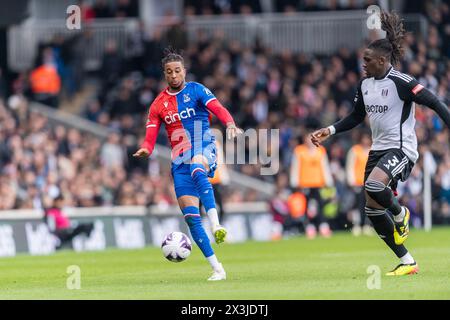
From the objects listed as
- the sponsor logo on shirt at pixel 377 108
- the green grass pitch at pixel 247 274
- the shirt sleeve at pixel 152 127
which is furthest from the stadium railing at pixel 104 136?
the sponsor logo on shirt at pixel 377 108

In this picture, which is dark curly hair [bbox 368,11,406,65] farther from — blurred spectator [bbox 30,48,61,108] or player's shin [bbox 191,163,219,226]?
blurred spectator [bbox 30,48,61,108]

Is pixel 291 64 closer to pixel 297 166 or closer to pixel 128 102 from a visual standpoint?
pixel 128 102

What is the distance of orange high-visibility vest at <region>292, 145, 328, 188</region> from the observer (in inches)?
1030

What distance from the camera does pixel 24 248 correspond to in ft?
76.9

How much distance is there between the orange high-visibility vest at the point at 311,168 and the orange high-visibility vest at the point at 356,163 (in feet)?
1.77

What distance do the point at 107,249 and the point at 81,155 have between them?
4069 millimetres

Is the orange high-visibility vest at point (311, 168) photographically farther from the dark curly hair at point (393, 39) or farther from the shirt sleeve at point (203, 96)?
the shirt sleeve at point (203, 96)

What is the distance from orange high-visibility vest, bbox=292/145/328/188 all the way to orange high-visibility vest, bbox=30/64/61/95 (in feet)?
22.9

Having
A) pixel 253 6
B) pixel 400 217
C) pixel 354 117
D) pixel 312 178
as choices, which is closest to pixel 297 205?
pixel 312 178

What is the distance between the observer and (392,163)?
538 inches

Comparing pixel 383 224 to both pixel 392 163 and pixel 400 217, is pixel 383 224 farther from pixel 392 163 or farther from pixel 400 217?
pixel 392 163

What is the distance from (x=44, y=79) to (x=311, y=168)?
756cm
